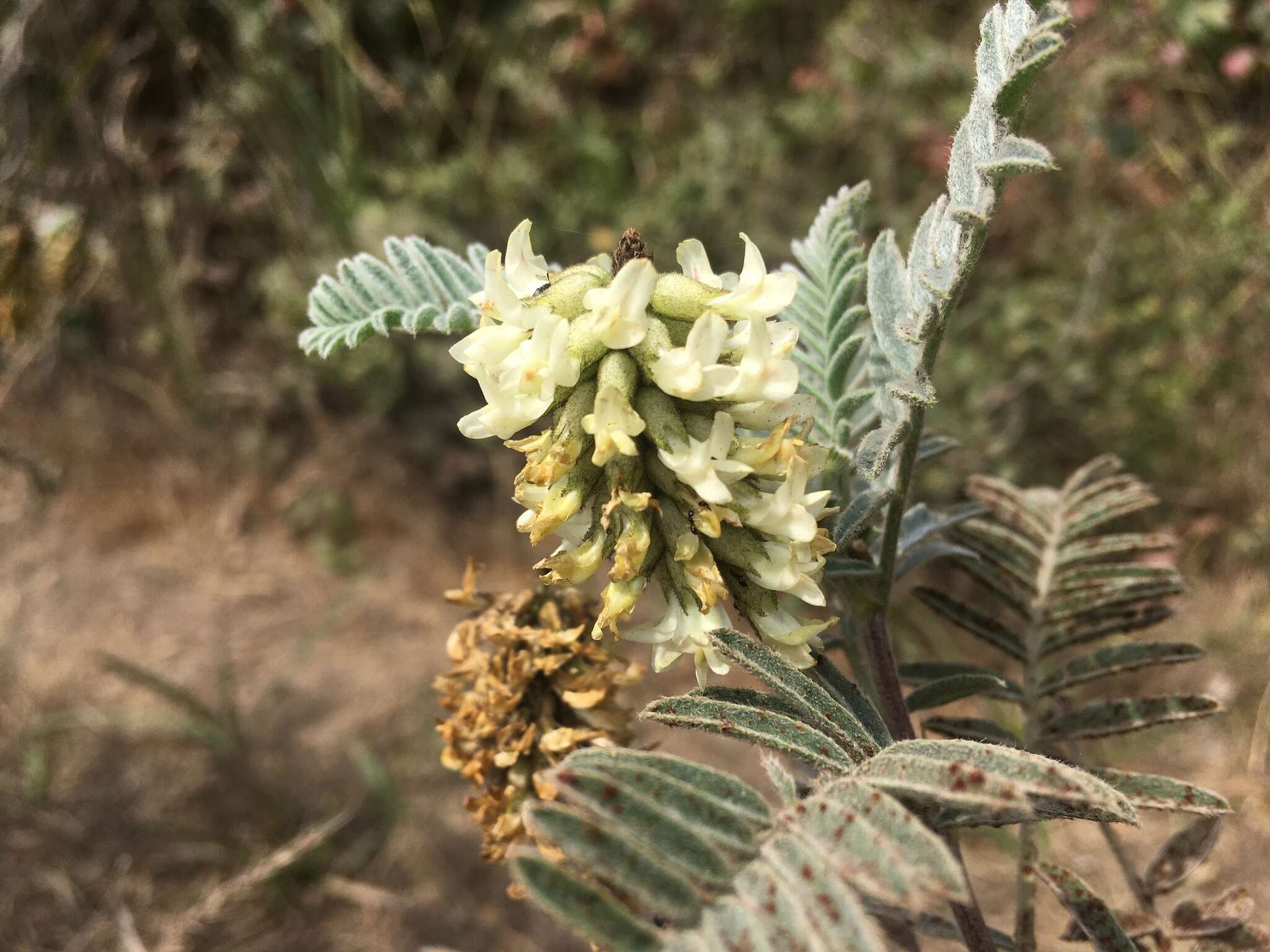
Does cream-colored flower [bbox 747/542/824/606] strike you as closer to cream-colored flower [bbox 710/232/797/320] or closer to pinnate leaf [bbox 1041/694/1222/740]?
cream-colored flower [bbox 710/232/797/320]

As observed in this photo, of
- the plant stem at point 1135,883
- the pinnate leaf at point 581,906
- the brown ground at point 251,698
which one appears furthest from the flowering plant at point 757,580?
the brown ground at point 251,698

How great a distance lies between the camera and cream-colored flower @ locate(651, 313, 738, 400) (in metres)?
0.86

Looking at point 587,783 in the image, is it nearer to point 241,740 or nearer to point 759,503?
point 759,503

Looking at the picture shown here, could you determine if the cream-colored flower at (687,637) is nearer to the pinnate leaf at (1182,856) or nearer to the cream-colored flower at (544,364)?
the cream-colored flower at (544,364)

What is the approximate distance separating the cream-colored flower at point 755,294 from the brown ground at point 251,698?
1.68 m

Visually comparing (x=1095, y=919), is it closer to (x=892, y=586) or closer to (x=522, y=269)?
(x=892, y=586)

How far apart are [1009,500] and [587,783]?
102 cm

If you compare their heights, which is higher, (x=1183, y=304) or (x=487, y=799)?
(x=1183, y=304)

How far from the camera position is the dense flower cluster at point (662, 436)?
0.87 m

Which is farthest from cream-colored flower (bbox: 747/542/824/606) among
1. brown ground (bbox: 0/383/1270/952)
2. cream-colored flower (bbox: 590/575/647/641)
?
brown ground (bbox: 0/383/1270/952)

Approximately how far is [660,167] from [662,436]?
370cm

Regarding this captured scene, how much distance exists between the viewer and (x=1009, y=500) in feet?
4.95

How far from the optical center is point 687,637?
95 cm

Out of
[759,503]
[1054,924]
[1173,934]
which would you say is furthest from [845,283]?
[1054,924]
